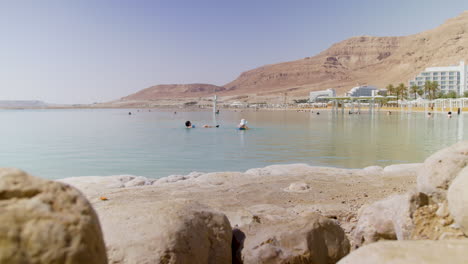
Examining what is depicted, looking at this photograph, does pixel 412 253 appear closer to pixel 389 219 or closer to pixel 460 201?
→ pixel 460 201

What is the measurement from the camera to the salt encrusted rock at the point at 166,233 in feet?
11.9

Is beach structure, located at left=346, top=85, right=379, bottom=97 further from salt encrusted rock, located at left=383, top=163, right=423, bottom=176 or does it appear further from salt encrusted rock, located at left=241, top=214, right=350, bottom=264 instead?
salt encrusted rock, located at left=241, top=214, right=350, bottom=264

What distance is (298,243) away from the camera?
4.39 m

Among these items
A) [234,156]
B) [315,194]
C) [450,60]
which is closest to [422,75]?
[450,60]

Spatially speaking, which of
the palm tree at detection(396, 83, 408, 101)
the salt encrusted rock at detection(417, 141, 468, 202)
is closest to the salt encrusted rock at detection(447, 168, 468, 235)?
the salt encrusted rock at detection(417, 141, 468, 202)

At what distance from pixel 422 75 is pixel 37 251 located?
145579mm

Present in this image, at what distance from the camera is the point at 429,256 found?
249 centimetres

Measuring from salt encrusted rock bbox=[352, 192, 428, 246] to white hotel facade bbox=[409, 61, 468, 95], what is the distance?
439ft

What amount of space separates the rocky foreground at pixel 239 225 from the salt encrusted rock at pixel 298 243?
0.04 ft

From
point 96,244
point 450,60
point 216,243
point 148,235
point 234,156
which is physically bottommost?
point 234,156

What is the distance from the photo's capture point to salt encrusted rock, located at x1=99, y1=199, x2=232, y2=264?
362 centimetres

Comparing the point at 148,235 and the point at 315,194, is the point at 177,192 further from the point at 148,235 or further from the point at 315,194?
the point at 148,235

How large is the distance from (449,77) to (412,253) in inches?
5701

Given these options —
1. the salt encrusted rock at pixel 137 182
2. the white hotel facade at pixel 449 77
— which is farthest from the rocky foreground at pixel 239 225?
the white hotel facade at pixel 449 77
